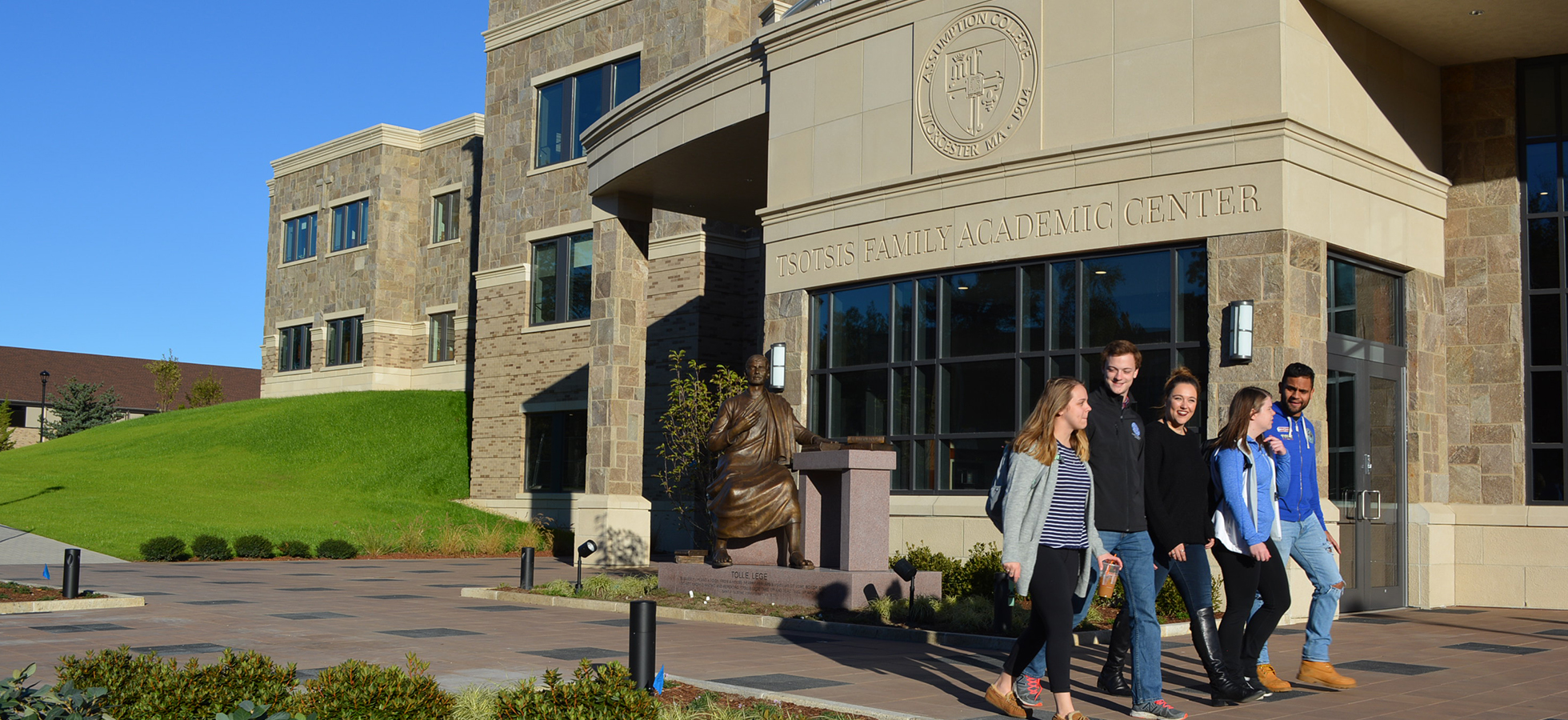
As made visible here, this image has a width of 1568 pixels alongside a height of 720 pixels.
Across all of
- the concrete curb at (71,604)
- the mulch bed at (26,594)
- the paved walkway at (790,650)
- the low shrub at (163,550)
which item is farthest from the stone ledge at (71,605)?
the low shrub at (163,550)

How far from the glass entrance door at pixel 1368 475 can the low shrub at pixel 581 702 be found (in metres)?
9.42

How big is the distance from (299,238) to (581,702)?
1709 inches

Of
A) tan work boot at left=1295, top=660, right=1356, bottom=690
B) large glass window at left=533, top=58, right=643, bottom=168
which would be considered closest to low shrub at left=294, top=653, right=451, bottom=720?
tan work boot at left=1295, top=660, right=1356, bottom=690

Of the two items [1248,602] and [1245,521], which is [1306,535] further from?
[1245,521]

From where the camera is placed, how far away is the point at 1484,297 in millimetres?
14297

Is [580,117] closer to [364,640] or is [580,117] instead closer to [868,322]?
[868,322]

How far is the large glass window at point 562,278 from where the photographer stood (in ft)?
100

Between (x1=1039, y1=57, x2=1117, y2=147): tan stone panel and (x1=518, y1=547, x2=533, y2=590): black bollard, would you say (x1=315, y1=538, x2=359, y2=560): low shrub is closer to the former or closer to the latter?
(x1=518, y1=547, x2=533, y2=590): black bollard

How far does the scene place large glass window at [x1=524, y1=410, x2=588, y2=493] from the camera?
3041cm

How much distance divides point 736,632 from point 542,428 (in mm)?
20564

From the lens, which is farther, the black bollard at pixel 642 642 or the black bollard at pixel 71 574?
the black bollard at pixel 71 574

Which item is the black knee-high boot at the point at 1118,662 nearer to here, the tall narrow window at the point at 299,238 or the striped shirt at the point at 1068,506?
the striped shirt at the point at 1068,506

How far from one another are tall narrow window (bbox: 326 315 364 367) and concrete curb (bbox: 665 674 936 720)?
36051mm

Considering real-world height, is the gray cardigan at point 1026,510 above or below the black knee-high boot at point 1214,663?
above
